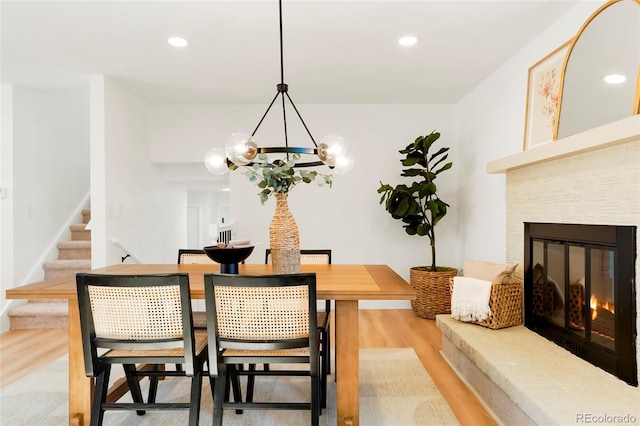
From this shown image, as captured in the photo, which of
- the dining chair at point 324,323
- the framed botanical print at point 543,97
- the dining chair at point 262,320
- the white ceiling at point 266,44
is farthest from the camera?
the framed botanical print at point 543,97

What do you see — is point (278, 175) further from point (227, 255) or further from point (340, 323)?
point (340, 323)

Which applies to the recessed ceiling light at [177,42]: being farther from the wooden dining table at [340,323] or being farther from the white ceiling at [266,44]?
the wooden dining table at [340,323]

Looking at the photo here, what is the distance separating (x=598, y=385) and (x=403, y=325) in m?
2.23

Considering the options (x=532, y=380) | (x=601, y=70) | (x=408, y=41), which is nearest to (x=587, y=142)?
(x=601, y=70)

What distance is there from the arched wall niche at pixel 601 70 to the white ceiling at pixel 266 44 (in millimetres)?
369

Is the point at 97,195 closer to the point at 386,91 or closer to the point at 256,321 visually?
the point at 256,321

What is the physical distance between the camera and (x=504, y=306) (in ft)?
9.04

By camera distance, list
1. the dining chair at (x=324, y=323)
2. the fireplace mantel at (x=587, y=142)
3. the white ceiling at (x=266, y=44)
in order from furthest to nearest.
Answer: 1. the white ceiling at (x=266, y=44)
2. the dining chair at (x=324, y=323)
3. the fireplace mantel at (x=587, y=142)

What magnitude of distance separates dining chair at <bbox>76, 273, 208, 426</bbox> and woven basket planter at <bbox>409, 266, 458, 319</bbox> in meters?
2.85

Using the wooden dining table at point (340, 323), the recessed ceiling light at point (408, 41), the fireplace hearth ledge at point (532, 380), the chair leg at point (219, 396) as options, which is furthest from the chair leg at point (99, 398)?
the recessed ceiling light at point (408, 41)

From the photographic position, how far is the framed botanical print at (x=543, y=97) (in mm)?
2721

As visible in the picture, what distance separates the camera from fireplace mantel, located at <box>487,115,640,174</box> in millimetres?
1782

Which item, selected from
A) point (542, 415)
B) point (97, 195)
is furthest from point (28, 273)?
point (542, 415)

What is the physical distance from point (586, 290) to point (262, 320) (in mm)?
1842
